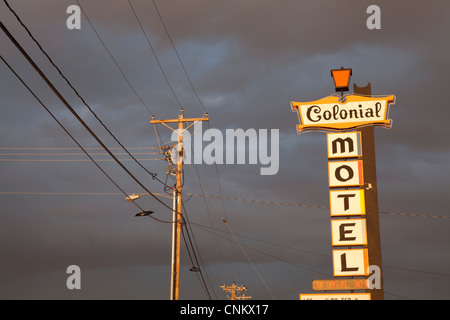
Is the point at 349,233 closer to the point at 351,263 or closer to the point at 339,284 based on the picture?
the point at 351,263

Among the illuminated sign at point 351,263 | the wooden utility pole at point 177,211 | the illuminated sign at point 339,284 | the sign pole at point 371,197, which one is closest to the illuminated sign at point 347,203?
the sign pole at point 371,197

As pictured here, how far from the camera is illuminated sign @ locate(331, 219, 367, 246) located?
1017 inches

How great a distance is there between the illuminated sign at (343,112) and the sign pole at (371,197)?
0.58 meters

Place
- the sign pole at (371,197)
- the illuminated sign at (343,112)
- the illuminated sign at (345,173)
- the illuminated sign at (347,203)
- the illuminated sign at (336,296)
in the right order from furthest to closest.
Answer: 1. the illuminated sign at (343,112)
2. the illuminated sign at (345,173)
3. the sign pole at (371,197)
4. the illuminated sign at (347,203)
5. the illuminated sign at (336,296)

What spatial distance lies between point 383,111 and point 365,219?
5512mm

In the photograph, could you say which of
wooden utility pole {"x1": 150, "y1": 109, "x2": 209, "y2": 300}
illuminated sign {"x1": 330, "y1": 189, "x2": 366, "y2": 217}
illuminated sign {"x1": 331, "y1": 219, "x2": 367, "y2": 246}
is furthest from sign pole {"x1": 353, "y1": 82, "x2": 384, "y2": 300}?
wooden utility pole {"x1": 150, "y1": 109, "x2": 209, "y2": 300}

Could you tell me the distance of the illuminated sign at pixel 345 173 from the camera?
26.6 m

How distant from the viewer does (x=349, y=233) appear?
25.9 meters

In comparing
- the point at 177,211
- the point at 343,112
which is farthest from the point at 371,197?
the point at 177,211

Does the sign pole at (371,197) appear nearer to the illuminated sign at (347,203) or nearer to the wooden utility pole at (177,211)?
the illuminated sign at (347,203)

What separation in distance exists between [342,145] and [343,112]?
1.82 m
